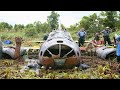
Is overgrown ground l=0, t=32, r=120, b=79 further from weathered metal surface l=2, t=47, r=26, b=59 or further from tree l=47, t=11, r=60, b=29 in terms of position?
tree l=47, t=11, r=60, b=29

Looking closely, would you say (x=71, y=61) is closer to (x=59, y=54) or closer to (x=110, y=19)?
(x=59, y=54)

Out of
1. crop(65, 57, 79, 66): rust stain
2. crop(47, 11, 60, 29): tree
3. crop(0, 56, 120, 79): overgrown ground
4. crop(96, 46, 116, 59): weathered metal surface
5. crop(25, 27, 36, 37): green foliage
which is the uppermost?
crop(47, 11, 60, 29): tree

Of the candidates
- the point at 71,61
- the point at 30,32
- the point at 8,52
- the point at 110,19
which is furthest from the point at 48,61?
the point at 30,32

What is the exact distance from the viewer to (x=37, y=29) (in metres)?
26.4

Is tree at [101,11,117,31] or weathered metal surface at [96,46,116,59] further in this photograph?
tree at [101,11,117,31]

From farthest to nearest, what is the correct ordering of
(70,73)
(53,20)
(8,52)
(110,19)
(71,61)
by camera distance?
(53,20), (110,19), (8,52), (71,61), (70,73)

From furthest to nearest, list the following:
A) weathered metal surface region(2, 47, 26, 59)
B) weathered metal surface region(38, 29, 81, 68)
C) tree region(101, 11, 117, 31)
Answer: tree region(101, 11, 117, 31)
weathered metal surface region(2, 47, 26, 59)
weathered metal surface region(38, 29, 81, 68)

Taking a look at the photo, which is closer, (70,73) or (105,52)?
(70,73)

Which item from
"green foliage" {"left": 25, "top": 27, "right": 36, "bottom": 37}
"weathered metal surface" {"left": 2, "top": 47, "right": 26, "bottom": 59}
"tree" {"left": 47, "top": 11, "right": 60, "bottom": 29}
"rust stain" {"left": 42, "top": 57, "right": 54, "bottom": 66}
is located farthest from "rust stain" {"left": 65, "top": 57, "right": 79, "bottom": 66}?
"green foliage" {"left": 25, "top": 27, "right": 36, "bottom": 37}

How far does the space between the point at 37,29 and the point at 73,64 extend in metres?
14.7

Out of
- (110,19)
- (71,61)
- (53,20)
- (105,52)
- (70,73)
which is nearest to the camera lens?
(70,73)

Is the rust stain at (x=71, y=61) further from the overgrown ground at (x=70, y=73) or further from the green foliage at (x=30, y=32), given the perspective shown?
the green foliage at (x=30, y=32)
